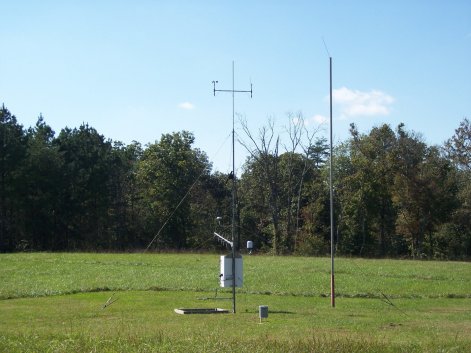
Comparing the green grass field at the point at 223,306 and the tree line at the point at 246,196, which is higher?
the tree line at the point at 246,196

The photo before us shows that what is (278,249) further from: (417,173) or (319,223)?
(417,173)

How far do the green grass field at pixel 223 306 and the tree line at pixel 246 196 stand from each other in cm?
1866

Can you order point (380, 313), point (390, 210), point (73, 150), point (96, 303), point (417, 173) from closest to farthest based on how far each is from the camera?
point (380, 313)
point (96, 303)
point (417, 173)
point (390, 210)
point (73, 150)

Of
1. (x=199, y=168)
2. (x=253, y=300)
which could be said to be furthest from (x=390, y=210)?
(x=253, y=300)

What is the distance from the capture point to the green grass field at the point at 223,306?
11148 millimetres

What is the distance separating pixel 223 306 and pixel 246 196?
4803 centimetres

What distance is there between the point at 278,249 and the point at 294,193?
7.37m

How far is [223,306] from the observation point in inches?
883

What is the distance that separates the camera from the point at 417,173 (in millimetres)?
59031

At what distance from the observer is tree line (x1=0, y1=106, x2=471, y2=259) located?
5941 centimetres

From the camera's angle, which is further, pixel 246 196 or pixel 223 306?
pixel 246 196

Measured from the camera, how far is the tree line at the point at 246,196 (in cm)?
5941

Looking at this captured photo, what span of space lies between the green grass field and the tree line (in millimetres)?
18660

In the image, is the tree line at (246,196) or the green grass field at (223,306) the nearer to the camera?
the green grass field at (223,306)
